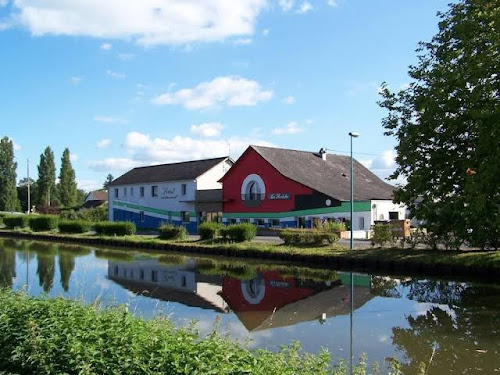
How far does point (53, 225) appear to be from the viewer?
48.6 metres

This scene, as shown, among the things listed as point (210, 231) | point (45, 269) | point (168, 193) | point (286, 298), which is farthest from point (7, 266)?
point (168, 193)

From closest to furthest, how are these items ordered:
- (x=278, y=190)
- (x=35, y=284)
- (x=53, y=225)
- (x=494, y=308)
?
(x=494, y=308)
(x=35, y=284)
(x=278, y=190)
(x=53, y=225)

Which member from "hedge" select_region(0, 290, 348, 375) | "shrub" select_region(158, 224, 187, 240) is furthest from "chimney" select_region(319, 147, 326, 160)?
"hedge" select_region(0, 290, 348, 375)

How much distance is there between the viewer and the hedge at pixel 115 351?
4.96 meters

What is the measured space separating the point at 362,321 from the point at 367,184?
32.5 metres

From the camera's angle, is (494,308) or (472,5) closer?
(494,308)

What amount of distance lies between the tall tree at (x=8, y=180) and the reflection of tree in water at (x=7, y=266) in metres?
48.7

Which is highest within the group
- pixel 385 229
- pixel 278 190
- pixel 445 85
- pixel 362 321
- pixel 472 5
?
pixel 472 5

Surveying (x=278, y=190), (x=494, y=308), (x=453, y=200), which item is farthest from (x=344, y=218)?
(x=494, y=308)

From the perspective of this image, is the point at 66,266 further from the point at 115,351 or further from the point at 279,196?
the point at 115,351

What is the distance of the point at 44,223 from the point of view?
48.8 metres

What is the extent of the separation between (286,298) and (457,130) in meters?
9.59

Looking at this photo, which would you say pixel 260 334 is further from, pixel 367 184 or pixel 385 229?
pixel 367 184

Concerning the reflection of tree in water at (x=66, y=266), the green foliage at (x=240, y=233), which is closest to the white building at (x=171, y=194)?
the green foliage at (x=240, y=233)
